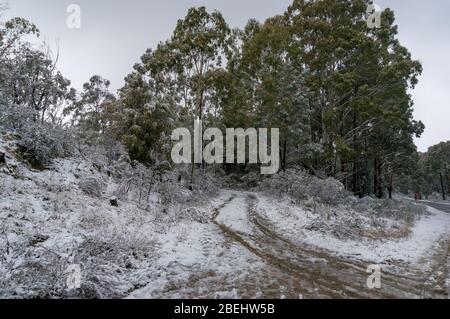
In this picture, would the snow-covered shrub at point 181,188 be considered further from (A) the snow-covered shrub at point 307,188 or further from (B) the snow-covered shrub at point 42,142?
(A) the snow-covered shrub at point 307,188

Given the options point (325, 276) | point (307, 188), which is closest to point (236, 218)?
point (307, 188)

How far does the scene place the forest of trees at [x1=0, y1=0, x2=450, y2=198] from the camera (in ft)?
53.4

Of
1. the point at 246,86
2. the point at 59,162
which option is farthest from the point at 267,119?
the point at 59,162

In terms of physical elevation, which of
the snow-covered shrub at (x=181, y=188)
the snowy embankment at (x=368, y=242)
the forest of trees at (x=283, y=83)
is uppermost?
the forest of trees at (x=283, y=83)

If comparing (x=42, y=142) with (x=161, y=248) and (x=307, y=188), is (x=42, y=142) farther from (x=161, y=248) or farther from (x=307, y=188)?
(x=307, y=188)

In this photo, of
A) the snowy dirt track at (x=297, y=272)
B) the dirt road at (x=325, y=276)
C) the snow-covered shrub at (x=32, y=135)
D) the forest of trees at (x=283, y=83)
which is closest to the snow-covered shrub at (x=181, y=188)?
the forest of trees at (x=283, y=83)

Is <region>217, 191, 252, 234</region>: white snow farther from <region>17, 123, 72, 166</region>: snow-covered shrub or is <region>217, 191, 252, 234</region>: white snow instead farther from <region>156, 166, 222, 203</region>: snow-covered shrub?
<region>17, 123, 72, 166</region>: snow-covered shrub

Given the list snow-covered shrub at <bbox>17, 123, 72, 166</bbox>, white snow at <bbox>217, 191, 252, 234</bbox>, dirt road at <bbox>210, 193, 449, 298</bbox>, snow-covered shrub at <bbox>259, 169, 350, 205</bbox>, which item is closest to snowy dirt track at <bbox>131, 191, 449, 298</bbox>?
dirt road at <bbox>210, 193, 449, 298</bbox>

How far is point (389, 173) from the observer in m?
36.0

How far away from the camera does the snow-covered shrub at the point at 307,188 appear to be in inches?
622

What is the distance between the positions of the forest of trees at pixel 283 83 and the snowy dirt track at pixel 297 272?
9.67 metres

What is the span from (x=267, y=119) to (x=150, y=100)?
1033 centimetres

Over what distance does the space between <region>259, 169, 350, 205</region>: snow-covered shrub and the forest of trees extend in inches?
111
